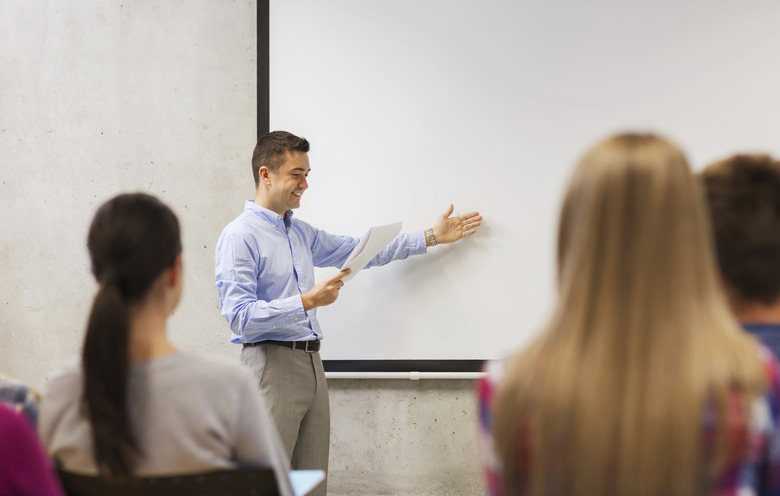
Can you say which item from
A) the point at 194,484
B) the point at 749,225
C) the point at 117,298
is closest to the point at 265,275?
the point at 117,298

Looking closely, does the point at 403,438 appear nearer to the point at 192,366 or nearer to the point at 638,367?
the point at 192,366

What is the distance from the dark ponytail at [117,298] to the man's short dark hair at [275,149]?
1.50m

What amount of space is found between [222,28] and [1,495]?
271cm

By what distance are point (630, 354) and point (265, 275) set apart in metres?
2.04

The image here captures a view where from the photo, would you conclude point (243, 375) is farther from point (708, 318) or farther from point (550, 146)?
point (550, 146)

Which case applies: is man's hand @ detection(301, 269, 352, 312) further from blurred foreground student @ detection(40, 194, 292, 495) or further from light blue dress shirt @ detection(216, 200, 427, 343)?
blurred foreground student @ detection(40, 194, 292, 495)

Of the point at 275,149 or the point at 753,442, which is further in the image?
the point at 275,149

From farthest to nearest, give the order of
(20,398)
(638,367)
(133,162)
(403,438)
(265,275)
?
(133,162) → (403,438) → (265,275) → (20,398) → (638,367)

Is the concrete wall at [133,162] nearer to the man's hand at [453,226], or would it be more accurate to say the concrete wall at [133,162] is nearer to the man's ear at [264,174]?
the man's ear at [264,174]

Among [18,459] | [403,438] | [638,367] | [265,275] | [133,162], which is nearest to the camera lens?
[638,367]

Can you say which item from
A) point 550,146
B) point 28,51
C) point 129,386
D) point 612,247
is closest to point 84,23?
point 28,51

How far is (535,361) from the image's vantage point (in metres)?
0.84

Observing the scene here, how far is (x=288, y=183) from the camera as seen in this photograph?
276cm

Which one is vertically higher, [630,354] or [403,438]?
[630,354]
